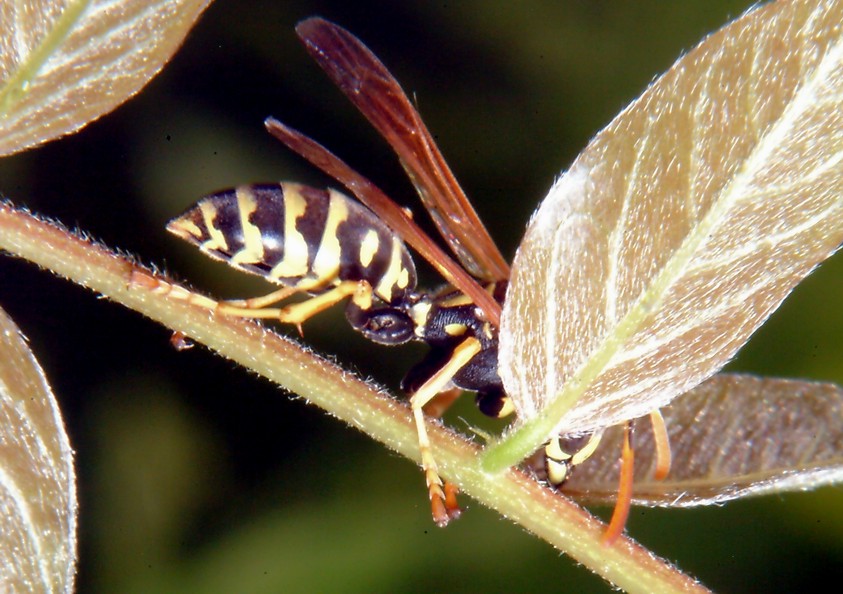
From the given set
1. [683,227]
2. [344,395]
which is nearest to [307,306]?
[344,395]

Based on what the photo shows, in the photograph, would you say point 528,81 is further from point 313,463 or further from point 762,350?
point 313,463

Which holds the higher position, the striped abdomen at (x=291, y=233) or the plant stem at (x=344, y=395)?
the striped abdomen at (x=291, y=233)

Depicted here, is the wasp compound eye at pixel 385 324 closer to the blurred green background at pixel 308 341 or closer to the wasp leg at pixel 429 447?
the wasp leg at pixel 429 447

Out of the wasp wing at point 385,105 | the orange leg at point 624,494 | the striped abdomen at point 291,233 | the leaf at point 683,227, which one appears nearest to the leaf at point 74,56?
the wasp wing at point 385,105

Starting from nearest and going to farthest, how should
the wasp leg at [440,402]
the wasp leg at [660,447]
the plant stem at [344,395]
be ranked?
1. the plant stem at [344,395]
2. the wasp leg at [660,447]
3. the wasp leg at [440,402]

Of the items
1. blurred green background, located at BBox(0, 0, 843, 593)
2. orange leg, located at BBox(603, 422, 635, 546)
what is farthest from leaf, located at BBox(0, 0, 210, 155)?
blurred green background, located at BBox(0, 0, 843, 593)

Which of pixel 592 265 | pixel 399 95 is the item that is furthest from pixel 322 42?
pixel 592 265
